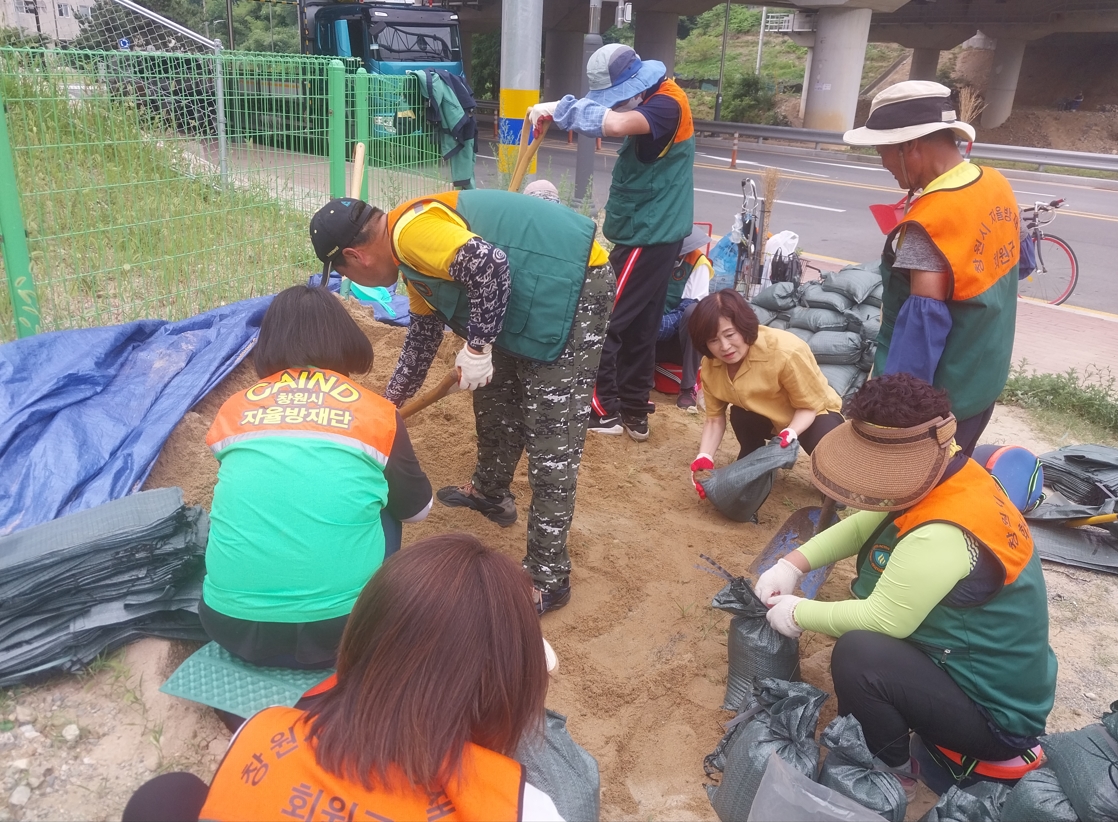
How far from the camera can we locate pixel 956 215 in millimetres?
2268

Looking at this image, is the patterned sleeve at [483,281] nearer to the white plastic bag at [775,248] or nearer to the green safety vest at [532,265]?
the green safety vest at [532,265]

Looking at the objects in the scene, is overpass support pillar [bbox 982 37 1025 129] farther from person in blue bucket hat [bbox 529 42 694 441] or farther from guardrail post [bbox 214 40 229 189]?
guardrail post [bbox 214 40 229 189]

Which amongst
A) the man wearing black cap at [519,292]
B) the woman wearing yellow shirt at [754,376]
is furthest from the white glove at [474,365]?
the woman wearing yellow shirt at [754,376]

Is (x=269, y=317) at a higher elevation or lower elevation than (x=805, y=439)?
higher

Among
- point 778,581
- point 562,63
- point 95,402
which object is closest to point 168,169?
point 95,402

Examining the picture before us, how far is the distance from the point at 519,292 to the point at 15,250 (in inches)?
94.5

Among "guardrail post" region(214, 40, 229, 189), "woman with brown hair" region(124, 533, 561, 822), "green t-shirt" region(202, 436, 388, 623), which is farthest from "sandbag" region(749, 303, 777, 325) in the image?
"woman with brown hair" region(124, 533, 561, 822)

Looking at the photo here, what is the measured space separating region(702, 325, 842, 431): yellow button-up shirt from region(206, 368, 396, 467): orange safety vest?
1784 mm

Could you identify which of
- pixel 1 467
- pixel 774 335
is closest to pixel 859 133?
pixel 774 335

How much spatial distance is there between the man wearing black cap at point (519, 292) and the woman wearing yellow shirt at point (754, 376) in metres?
0.76

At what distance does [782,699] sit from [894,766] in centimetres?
33

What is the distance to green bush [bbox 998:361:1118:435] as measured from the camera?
4.58 meters

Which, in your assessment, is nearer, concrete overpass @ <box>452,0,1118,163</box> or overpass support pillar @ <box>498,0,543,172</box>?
overpass support pillar @ <box>498,0,543,172</box>

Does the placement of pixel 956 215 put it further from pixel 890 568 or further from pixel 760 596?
pixel 760 596
